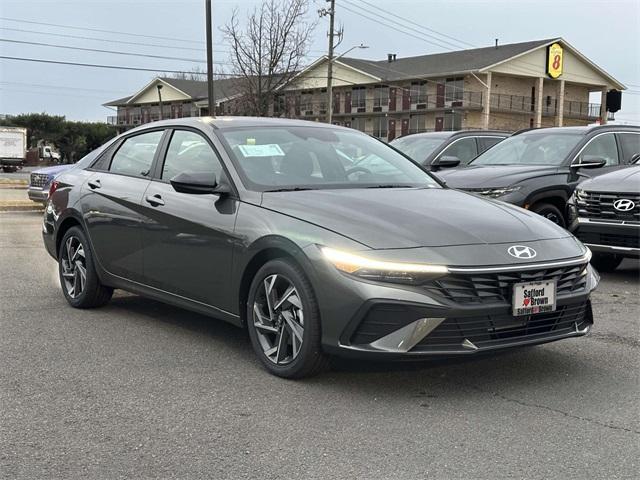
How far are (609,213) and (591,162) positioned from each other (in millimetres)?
1451

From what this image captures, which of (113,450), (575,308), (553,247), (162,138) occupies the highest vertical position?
(162,138)

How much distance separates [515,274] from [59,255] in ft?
14.1

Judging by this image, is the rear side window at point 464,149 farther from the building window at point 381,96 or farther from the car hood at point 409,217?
the building window at point 381,96

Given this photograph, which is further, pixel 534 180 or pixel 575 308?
pixel 534 180

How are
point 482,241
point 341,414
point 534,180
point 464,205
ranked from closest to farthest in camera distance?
point 341,414
point 482,241
point 464,205
point 534,180

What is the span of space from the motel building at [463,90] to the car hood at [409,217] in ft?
164

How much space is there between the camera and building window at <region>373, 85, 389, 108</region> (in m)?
69.8

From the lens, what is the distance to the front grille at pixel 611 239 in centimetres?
752

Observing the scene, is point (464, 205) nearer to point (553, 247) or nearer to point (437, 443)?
point (553, 247)

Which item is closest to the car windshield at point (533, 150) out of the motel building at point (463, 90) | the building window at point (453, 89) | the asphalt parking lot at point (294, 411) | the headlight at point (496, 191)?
the headlight at point (496, 191)

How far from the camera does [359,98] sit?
238 feet

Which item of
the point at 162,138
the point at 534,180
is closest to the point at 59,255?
the point at 162,138

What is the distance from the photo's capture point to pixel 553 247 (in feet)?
13.9

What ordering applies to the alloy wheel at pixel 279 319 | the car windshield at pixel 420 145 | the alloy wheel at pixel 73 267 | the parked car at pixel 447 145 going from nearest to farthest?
the alloy wheel at pixel 279 319 → the alloy wheel at pixel 73 267 → the parked car at pixel 447 145 → the car windshield at pixel 420 145
